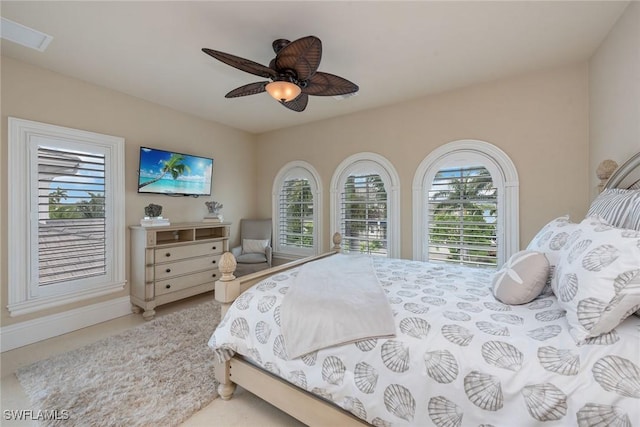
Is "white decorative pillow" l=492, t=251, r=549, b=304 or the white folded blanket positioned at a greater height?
"white decorative pillow" l=492, t=251, r=549, b=304

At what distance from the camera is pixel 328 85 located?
6.77 feet

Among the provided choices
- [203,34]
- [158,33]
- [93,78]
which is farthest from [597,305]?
[93,78]

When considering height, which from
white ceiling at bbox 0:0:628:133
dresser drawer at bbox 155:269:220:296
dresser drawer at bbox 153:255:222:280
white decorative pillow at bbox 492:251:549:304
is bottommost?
dresser drawer at bbox 155:269:220:296

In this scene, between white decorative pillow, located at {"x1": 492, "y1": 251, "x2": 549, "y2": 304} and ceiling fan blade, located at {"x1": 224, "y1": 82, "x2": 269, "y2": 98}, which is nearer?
white decorative pillow, located at {"x1": 492, "y1": 251, "x2": 549, "y2": 304}

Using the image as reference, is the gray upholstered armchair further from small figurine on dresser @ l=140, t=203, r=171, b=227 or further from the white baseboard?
the white baseboard

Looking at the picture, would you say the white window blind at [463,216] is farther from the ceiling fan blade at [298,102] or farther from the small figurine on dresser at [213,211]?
the small figurine on dresser at [213,211]

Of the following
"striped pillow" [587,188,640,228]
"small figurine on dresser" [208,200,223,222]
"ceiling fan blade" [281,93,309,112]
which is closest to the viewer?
"striped pillow" [587,188,640,228]

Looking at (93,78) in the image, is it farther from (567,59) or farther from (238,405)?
(567,59)

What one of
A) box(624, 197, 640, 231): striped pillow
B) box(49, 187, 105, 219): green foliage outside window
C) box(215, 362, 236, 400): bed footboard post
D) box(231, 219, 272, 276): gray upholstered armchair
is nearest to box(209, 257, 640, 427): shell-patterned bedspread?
box(215, 362, 236, 400): bed footboard post

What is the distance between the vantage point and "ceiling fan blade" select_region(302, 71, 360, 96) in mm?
1962

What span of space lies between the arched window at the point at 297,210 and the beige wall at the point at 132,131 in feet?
2.16

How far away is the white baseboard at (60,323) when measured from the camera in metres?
2.38

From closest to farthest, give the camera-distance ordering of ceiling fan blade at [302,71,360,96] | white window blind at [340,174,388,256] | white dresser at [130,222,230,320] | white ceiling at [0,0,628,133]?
1. white ceiling at [0,0,628,133]
2. ceiling fan blade at [302,71,360,96]
3. white dresser at [130,222,230,320]
4. white window blind at [340,174,388,256]

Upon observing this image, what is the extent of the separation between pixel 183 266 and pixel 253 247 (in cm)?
119
